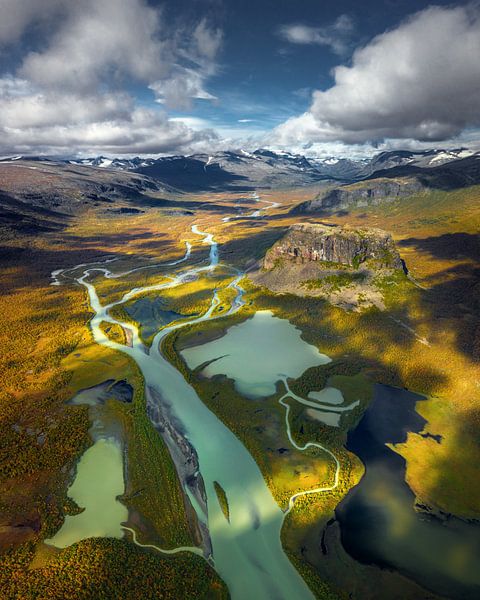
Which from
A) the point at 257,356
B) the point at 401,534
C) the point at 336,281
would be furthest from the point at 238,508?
the point at 336,281

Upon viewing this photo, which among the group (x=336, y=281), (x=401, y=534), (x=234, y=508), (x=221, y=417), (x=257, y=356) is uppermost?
(x=336, y=281)

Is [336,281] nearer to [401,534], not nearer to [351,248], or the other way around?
[351,248]

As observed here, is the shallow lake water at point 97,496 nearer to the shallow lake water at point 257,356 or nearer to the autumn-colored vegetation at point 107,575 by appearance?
the autumn-colored vegetation at point 107,575

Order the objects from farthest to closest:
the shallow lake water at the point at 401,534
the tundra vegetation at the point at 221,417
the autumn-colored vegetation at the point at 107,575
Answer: the shallow lake water at the point at 401,534
the tundra vegetation at the point at 221,417
the autumn-colored vegetation at the point at 107,575

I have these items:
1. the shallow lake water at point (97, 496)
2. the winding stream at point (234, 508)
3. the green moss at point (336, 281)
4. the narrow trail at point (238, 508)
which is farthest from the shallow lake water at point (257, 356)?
the shallow lake water at point (97, 496)

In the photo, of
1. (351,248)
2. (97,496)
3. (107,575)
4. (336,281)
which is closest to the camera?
(107,575)

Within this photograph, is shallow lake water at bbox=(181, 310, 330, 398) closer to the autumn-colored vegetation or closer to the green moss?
the green moss
